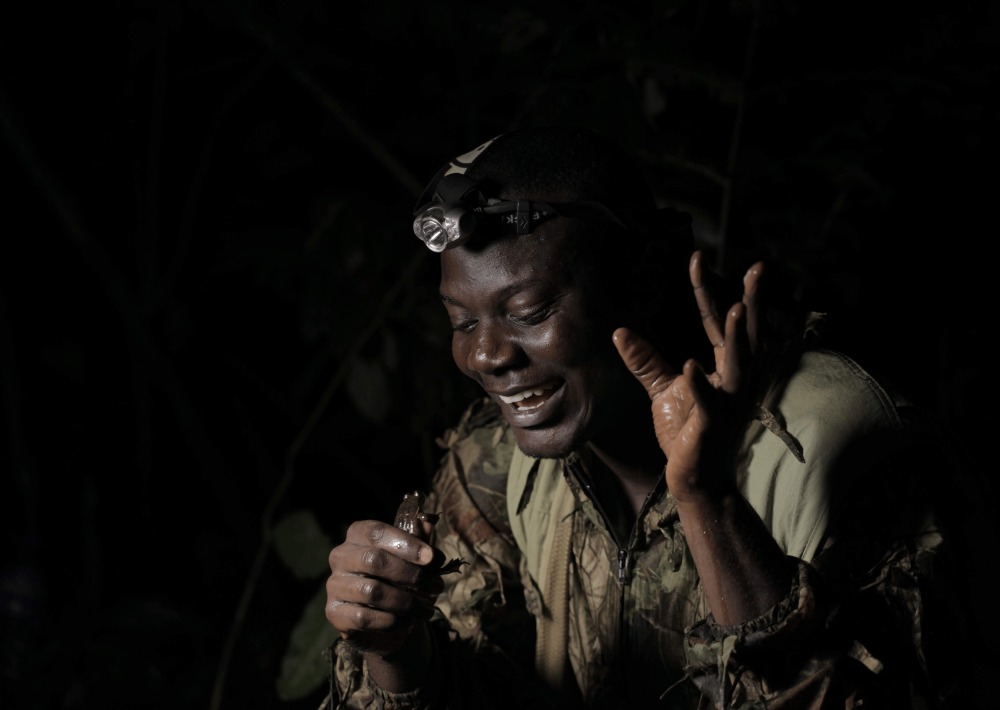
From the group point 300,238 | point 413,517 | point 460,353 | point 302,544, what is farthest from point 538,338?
point 300,238

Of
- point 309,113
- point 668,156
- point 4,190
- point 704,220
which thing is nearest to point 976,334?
point 704,220

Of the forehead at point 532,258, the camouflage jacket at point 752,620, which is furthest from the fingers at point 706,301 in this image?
the forehead at point 532,258

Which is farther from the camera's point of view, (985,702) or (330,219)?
(330,219)

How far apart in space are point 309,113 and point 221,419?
88cm

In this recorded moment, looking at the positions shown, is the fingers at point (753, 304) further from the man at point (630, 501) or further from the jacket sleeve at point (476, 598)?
the jacket sleeve at point (476, 598)

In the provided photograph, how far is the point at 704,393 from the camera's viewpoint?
1.09 meters

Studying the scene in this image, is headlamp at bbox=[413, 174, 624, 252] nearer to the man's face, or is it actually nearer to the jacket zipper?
the man's face

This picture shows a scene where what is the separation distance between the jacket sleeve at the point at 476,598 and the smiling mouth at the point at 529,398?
1.02ft

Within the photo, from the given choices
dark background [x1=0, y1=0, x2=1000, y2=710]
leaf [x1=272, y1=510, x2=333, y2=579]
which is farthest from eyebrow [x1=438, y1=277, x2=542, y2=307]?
leaf [x1=272, y1=510, x2=333, y2=579]

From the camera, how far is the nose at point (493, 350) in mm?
1479

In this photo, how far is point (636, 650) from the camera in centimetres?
167

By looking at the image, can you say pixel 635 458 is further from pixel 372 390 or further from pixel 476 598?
pixel 372 390

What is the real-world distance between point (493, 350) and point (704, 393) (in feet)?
1.49

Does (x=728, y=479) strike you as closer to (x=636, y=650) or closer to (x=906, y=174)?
(x=636, y=650)
